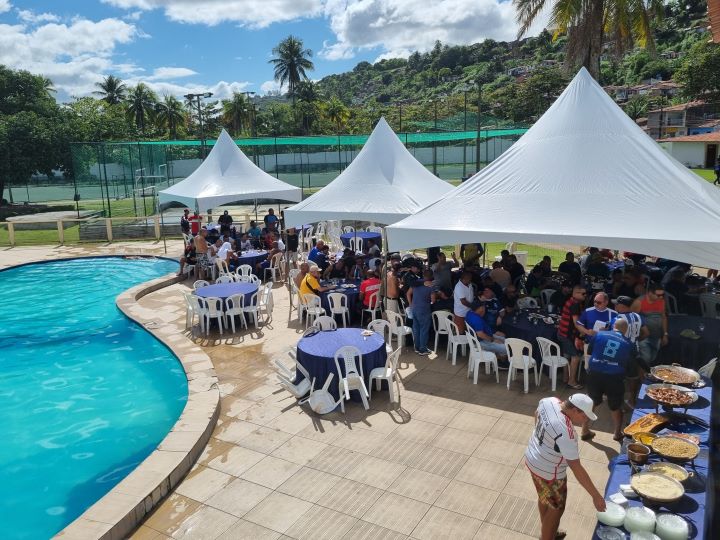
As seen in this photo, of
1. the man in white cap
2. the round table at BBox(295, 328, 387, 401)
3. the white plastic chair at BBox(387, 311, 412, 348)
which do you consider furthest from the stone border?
the man in white cap

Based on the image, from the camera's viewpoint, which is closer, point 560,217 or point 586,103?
point 560,217

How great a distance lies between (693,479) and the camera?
4.02 m

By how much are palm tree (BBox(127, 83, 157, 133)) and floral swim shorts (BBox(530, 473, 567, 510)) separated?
68.8 m

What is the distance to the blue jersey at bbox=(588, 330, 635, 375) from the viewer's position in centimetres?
572

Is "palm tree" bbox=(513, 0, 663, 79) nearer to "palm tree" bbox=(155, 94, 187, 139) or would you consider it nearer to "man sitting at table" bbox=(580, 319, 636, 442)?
"man sitting at table" bbox=(580, 319, 636, 442)

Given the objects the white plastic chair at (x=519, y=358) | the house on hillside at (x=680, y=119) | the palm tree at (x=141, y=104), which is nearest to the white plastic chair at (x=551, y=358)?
the white plastic chair at (x=519, y=358)

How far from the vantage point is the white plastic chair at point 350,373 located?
713 centimetres

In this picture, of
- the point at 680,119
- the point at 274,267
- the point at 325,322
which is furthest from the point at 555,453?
the point at 680,119

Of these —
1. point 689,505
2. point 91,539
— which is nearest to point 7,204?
point 91,539

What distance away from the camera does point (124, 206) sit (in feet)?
98.2

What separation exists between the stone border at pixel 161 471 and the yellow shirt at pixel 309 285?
230cm

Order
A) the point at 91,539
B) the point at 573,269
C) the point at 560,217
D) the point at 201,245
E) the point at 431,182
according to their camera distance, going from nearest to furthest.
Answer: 1. the point at 91,539
2. the point at 560,217
3. the point at 573,269
4. the point at 431,182
5. the point at 201,245

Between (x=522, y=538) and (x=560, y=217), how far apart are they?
14.3ft

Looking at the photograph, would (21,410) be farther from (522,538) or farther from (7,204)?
(7,204)
